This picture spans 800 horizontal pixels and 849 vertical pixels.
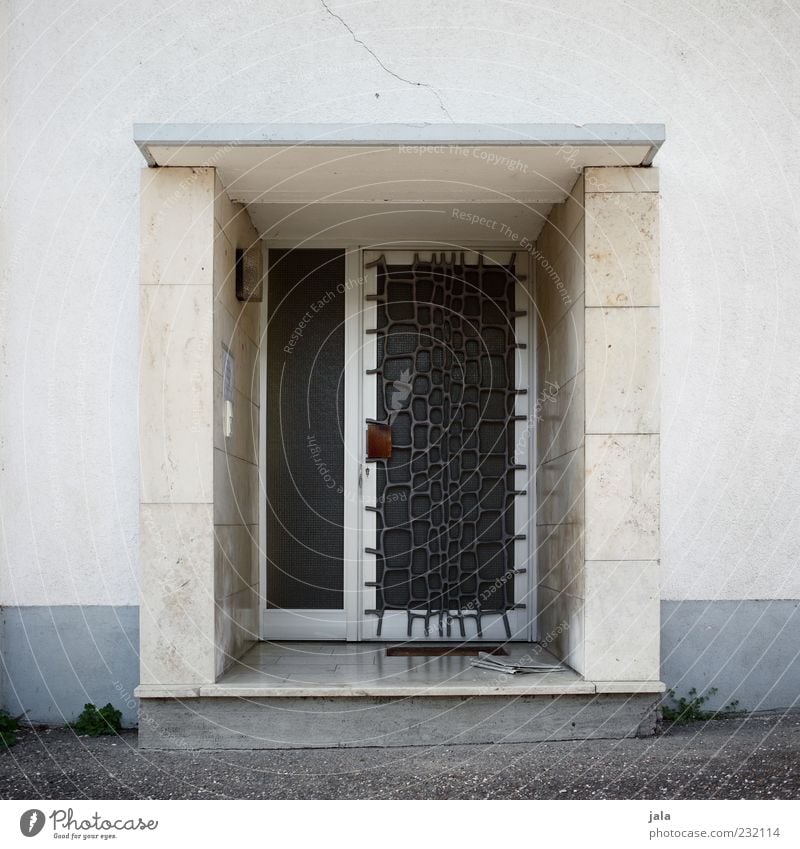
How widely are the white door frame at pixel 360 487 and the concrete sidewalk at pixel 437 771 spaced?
1356 millimetres

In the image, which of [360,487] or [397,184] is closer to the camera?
[397,184]

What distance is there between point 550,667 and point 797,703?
1.47 m

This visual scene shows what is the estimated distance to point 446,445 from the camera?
5844 mm

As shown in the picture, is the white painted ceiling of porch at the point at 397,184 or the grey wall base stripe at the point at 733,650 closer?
the white painted ceiling of porch at the point at 397,184

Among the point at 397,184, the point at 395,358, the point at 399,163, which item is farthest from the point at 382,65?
the point at 395,358

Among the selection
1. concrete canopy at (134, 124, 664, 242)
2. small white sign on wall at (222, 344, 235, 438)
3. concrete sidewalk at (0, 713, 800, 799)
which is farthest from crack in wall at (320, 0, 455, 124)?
concrete sidewalk at (0, 713, 800, 799)

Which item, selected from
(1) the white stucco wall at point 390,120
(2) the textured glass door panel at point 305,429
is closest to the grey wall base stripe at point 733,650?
(1) the white stucco wall at point 390,120

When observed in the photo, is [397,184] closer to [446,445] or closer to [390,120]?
[390,120]

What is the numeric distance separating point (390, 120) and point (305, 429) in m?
1.85

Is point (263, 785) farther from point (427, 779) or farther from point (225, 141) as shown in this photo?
point (225, 141)

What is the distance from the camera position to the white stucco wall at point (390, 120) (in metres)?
5.20

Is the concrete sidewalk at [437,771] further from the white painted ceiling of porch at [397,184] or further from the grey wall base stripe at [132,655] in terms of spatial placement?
the white painted ceiling of porch at [397,184]

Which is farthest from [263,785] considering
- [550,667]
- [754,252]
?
[754,252]

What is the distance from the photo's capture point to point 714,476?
5238 millimetres
